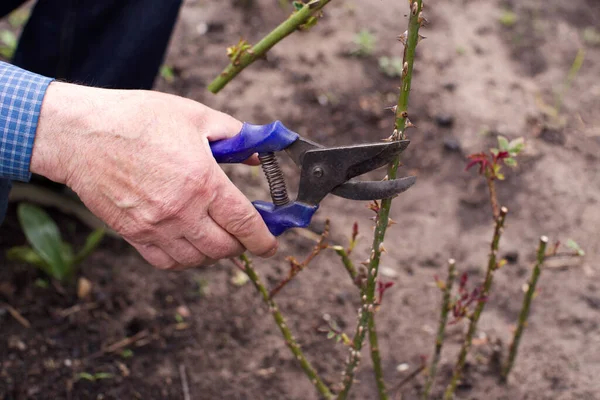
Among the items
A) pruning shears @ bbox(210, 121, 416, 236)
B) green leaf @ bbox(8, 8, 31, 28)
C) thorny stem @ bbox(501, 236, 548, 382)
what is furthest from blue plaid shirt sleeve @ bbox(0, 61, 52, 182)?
green leaf @ bbox(8, 8, 31, 28)

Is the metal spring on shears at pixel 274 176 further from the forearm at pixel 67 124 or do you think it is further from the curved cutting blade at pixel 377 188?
the forearm at pixel 67 124

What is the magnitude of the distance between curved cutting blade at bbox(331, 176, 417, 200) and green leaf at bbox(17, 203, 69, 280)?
1.11 m

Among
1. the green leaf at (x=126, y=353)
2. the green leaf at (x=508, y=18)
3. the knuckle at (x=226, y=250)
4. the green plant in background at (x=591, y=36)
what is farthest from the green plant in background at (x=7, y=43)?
the green plant in background at (x=591, y=36)

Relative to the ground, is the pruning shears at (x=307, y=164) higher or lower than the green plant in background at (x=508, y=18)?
lower

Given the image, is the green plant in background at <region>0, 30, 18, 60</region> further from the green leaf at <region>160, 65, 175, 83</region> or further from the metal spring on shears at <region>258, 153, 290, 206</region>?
the metal spring on shears at <region>258, 153, 290, 206</region>

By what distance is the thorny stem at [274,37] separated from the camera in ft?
4.47

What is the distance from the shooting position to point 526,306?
1.79m

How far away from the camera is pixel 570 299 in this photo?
2.23 metres

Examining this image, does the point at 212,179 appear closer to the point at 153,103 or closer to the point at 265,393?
the point at 153,103

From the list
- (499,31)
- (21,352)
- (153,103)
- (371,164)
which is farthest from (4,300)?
(499,31)

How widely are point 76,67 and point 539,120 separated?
6.28ft

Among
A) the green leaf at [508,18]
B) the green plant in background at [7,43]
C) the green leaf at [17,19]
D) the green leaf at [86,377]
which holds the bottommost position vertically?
the green leaf at [86,377]

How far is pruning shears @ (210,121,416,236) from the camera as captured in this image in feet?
4.29

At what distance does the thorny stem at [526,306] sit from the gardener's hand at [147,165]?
27.9 inches
